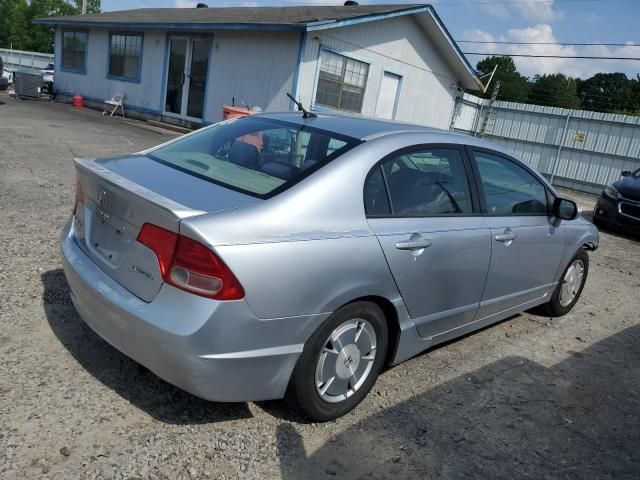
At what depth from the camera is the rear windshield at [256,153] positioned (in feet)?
9.63

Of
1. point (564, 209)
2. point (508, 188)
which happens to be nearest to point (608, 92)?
point (564, 209)

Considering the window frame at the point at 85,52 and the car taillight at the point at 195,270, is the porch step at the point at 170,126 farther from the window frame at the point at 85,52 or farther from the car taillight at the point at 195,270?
the car taillight at the point at 195,270

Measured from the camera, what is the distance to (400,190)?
3.23 metres

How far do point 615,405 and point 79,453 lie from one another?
3287 mm

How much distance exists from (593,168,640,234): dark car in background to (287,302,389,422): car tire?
871 cm

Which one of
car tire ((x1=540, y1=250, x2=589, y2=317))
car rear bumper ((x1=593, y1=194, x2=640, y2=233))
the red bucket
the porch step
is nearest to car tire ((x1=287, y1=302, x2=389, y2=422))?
car tire ((x1=540, y1=250, x2=589, y2=317))

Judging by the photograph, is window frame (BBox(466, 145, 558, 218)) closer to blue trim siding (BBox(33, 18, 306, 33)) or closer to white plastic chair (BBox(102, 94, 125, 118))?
blue trim siding (BBox(33, 18, 306, 33))

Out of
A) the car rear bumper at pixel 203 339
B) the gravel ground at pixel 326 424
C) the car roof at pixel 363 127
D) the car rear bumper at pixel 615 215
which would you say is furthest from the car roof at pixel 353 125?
the car rear bumper at pixel 615 215

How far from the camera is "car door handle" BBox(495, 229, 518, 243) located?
379 cm

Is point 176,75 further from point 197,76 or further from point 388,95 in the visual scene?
point 388,95

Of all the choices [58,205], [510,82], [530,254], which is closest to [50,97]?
[58,205]

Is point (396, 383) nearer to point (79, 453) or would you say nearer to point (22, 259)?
point (79, 453)

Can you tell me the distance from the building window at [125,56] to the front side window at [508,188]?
17.1 meters

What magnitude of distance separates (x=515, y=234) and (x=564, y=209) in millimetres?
787
